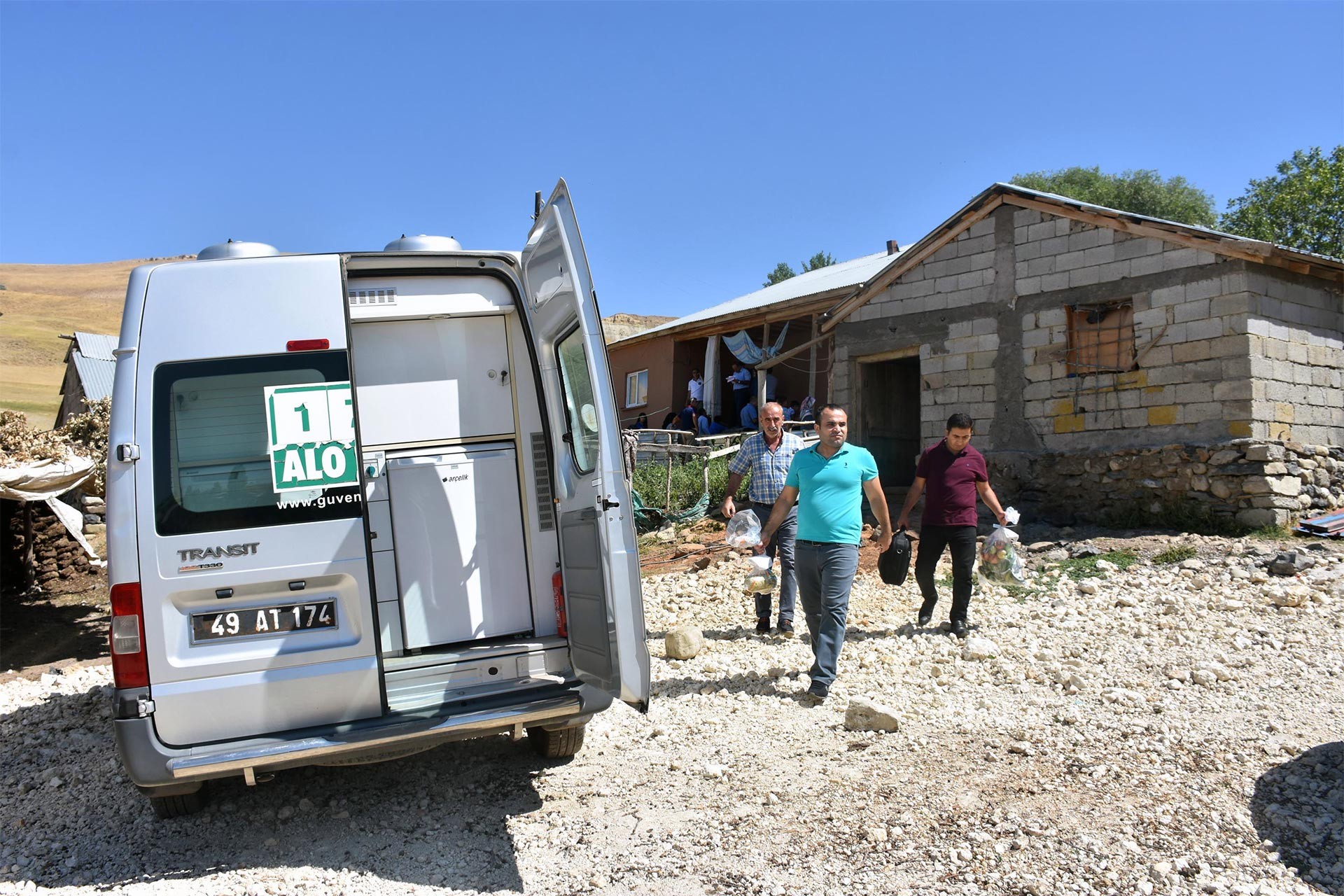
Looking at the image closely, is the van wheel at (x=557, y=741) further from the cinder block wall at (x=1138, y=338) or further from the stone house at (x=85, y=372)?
the stone house at (x=85, y=372)

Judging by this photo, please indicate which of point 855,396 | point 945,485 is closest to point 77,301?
point 855,396

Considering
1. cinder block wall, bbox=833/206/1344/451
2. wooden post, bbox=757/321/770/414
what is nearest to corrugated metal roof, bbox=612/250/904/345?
wooden post, bbox=757/321/770/414

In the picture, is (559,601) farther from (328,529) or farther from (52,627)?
(52,627)

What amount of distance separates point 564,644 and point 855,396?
431 inches

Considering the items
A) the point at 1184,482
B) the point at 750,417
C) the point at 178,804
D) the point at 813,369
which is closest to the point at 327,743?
the point at 178,804

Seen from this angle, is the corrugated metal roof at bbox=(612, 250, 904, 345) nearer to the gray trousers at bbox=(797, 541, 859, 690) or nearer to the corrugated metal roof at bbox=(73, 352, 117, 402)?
the gray trousers at bbox=(797, 541, 859, 690)

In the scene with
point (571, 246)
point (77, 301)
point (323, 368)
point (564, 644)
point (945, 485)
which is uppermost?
point (77, 301)

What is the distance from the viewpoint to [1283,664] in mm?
5742

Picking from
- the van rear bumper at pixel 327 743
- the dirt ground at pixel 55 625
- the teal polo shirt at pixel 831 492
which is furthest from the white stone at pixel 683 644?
the dirt ground at pixel 55 625

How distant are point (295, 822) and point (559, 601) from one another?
1.56m

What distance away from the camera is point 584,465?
4.39 m

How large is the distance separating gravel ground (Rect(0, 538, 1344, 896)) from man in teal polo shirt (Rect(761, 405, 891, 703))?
381 millimetres

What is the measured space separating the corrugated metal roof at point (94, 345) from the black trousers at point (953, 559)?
1177 inches

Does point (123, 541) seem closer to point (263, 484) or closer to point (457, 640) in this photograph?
point (263, 484)
